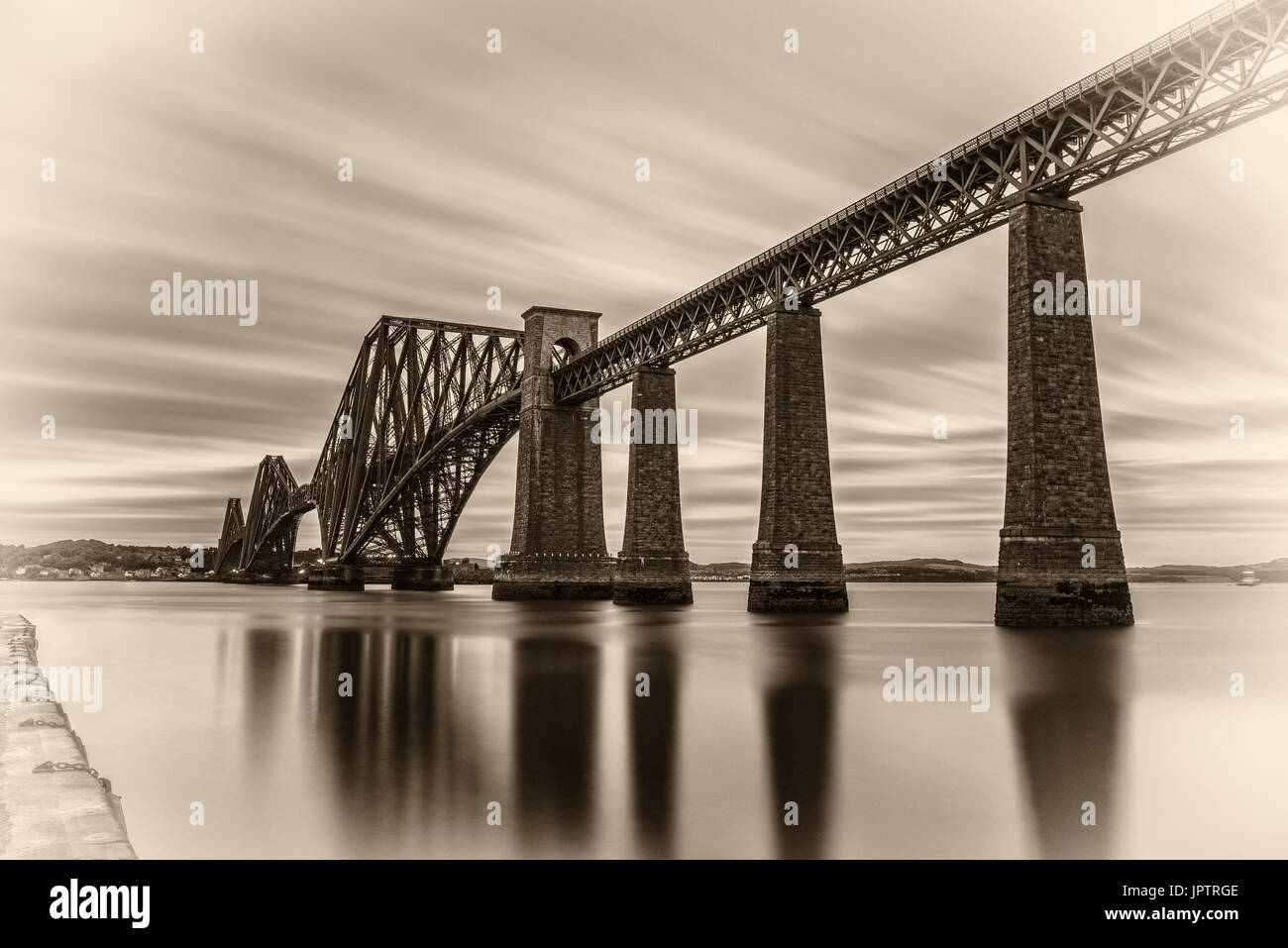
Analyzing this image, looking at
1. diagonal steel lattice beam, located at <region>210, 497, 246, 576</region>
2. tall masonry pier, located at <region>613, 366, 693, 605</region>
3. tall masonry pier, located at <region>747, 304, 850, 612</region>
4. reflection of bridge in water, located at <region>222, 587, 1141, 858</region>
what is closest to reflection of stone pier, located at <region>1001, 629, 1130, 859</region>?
reflection of bridge in water, located at <region>222, 587, 1141, 858</region>

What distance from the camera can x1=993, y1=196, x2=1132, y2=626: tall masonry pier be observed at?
78.2 ft

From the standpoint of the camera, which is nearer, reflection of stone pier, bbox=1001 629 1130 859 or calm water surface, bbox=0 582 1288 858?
calm water surface, bbox=0 582 1288 858

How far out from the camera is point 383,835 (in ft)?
22.3

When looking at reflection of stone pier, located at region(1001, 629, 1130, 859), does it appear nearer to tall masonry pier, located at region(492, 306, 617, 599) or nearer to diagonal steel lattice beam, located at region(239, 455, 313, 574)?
tall masonry pier, located at region(492, 306, 617, 599)

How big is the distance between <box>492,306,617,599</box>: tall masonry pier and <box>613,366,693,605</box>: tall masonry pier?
306 inches

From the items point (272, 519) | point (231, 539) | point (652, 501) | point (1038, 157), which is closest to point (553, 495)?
point (652, 501)

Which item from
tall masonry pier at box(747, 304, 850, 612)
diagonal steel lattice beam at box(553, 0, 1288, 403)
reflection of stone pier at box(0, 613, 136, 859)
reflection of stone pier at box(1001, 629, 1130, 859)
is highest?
diagonal steel lattice beam at box(553, 0, 1288, 403)

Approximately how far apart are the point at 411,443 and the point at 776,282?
52.0m

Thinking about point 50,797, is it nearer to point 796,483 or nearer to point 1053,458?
point 1053,458

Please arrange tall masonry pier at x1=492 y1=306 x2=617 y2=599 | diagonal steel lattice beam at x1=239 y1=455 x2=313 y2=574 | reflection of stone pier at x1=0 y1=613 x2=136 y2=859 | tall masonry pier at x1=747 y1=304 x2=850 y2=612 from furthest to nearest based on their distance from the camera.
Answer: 1. diagonal steel lattice beam at x1=239 y1=455 x2=313 y2=574
2. tall masonry pier at x1=492 y1=306 x2=617 y2=599
3. tall masonry pier at x1=747 y1=304 x2=850 y2=612
4. reflection of stone pier at x1=0 y1=613 x2=136 y2=859

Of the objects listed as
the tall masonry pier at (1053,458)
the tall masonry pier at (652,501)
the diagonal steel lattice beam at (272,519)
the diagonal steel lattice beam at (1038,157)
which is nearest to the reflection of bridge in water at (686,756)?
the tall masonry pier at (1053,458)

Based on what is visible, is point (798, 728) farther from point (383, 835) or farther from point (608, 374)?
point (608, 374)

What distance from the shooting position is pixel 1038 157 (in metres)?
26.2
